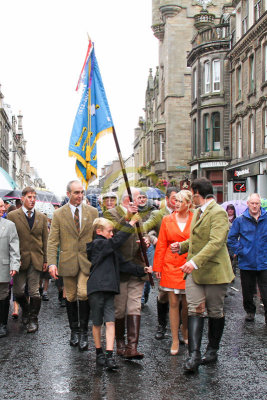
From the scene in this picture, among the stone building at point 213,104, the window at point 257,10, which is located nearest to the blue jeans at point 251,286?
the window at point 257,10

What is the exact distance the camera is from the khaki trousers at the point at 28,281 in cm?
763

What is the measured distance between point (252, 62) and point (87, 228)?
23.8 meters

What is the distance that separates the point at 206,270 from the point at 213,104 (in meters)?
29.5

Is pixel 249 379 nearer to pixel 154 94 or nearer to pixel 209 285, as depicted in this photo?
pixel 209 285

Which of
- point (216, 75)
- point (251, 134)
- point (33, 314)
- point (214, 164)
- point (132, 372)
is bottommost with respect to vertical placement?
point (132, 372)

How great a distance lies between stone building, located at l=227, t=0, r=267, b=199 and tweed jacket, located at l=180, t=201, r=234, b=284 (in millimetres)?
19034

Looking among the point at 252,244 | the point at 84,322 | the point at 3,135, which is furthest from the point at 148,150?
the point at 84,322

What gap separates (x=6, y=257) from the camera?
729 cm

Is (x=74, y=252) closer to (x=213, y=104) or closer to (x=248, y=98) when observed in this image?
(x=248, y=98)

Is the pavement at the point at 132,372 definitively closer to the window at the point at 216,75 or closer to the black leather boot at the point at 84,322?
the black leather boot at the point at 84,322

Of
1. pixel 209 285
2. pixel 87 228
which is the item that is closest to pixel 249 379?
pixel 209 285

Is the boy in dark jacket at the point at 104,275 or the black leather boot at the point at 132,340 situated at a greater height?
the boy in dark jacket at the point at 104,275

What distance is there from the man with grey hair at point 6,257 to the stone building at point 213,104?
26590mm

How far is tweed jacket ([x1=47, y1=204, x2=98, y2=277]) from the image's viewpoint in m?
6.47
